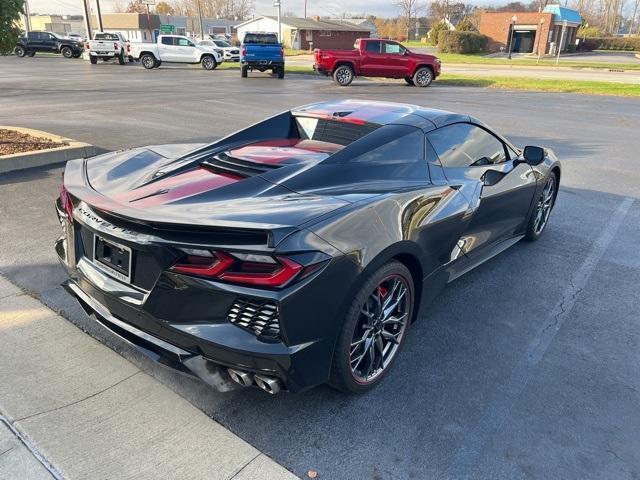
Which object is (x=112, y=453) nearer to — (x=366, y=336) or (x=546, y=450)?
(x=366, y=336)

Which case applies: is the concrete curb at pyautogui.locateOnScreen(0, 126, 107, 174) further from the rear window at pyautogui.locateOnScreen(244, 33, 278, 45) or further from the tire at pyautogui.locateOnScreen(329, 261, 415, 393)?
the rear window at pyautogui.locateOnScreen(244, 33, 278, 45)

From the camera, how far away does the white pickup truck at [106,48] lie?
33562 mm

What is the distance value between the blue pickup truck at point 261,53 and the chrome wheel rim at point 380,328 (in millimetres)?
23953

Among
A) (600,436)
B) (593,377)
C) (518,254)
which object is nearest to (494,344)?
(593,377)

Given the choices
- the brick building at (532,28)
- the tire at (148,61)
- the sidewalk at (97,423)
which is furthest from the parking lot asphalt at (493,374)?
the brick building at (532,28)

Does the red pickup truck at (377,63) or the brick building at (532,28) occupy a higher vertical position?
the brick building at (532,28)

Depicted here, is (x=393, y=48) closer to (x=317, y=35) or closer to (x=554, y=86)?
(x=554, y=86)

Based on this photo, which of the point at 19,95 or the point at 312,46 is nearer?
the point at 19,95

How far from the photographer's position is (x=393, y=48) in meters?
22.4

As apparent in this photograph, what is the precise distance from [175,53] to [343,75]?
14.1 meters

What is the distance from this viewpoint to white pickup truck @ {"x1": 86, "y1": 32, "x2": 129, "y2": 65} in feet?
110

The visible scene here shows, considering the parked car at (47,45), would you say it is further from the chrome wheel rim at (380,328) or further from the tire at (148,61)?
the chrome wheel rim at (380,328)

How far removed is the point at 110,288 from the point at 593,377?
9.28 ft

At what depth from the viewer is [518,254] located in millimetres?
4930
